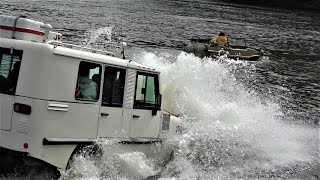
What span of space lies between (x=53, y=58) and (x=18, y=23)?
1.04 m

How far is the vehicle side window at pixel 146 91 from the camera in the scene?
9.50 metres

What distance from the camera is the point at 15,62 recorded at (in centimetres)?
782

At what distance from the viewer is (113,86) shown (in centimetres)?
894

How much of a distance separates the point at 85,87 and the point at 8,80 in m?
1.41

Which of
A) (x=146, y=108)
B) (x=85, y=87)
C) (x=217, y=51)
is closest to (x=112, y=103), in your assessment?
(x=85, y=87)

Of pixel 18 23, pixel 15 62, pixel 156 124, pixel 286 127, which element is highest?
pixel 18 23

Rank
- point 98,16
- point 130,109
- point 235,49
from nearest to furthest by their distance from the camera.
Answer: point 130,109, point 235,49, point 98,16

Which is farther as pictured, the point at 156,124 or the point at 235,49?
the point at 235,49

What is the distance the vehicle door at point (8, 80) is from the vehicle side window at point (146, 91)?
264cm

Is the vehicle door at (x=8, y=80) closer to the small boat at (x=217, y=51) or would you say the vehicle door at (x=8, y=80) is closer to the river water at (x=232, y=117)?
the river water at (x=232, y=117)

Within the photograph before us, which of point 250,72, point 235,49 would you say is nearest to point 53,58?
point 250,72

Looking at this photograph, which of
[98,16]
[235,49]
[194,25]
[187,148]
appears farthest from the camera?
[194,25]

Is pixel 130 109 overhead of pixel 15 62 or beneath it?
beneath

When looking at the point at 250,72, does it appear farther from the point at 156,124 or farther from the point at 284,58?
the point at 156,124
